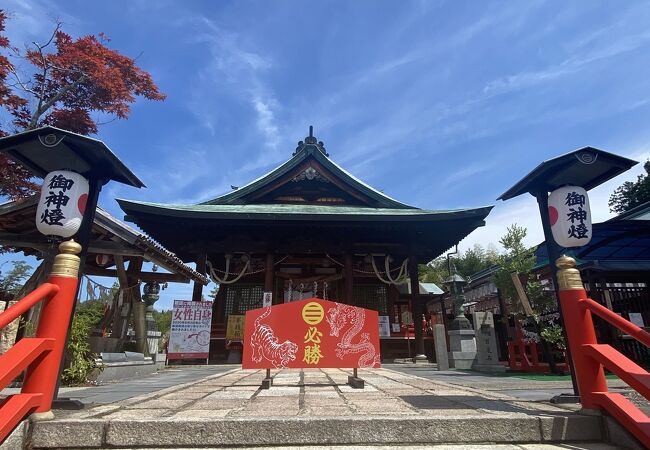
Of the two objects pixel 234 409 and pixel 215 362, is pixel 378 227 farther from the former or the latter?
pixel 234 409

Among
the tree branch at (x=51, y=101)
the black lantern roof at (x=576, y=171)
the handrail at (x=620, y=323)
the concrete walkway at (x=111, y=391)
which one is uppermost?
the tree branch at (x=51, y=101)

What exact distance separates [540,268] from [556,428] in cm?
1355

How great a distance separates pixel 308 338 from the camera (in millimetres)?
5070

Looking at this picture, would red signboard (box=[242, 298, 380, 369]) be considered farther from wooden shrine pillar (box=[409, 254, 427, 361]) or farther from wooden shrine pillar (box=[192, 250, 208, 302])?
wooden shrine pillar (box=[409, 254, 427, 361])

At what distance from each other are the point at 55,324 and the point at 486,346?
9259 mm

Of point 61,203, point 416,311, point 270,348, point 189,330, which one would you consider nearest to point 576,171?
point 270,348

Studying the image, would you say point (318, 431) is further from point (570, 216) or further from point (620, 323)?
point (570, 216)

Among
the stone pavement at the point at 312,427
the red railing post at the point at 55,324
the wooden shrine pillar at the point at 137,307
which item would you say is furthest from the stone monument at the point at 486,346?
the red railing post at the point at 55,324

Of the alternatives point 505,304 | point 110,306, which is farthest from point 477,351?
point 110,306

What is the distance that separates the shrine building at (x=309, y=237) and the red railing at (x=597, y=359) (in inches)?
320

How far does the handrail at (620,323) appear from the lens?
9.02 ft

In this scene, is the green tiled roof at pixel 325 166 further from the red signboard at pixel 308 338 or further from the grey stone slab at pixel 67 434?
the grey stone slab at pixel 67 434

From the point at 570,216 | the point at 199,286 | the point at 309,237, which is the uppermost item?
the point at 309,237

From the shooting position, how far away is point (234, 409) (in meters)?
3.41
